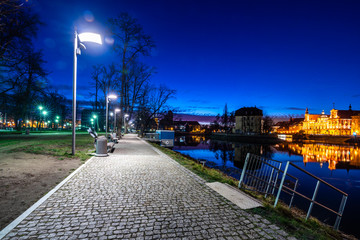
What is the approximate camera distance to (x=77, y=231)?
2961 millimetres

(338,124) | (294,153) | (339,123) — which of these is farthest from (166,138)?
(338,124)

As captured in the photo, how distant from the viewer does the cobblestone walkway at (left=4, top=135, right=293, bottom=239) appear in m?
2.95

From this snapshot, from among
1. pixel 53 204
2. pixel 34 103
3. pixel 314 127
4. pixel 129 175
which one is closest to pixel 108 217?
pixel 53 204

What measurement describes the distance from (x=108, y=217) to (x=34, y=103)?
19.8 m

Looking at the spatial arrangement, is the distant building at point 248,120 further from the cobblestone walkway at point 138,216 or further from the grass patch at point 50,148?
the cobblestone walkway at point 138,216

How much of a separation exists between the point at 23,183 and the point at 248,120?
4244 inches

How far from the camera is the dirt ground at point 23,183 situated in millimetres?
3664

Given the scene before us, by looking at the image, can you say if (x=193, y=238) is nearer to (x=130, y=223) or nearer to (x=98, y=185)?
(x=130, y=223)

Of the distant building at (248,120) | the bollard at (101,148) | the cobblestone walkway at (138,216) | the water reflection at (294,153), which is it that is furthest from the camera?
the distant building at (248,120)

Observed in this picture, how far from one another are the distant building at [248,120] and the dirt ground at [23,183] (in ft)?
332

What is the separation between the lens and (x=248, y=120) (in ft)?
342

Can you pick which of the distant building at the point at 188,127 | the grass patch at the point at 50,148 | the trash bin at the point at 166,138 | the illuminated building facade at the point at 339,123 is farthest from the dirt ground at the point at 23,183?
the distant building at the point at 188,127

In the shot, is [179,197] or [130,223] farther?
[179,197]

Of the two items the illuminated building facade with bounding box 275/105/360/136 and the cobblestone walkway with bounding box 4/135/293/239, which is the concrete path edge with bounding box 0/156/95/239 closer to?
the cobblestone walkway with bounding box 4/135/293/239
